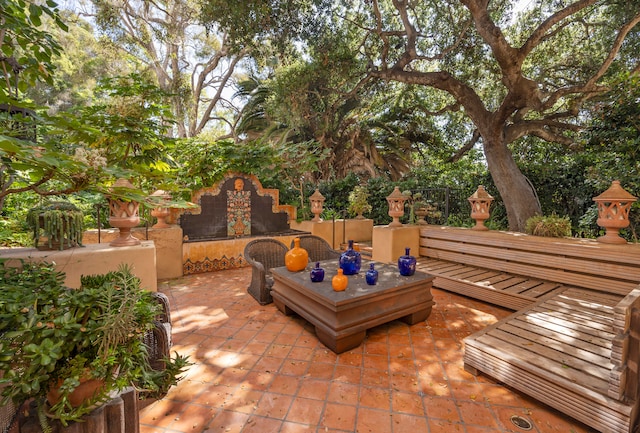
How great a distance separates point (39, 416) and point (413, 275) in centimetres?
346

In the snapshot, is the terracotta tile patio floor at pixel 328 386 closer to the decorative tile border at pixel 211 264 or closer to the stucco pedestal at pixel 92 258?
the stucco pedestal at pixel 92 258

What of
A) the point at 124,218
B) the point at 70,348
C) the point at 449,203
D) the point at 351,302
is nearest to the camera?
the point at 70,348

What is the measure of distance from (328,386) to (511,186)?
245 inches

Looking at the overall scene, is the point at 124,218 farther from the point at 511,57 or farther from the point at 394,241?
the point at 511,57

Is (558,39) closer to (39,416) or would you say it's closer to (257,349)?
(257,349)

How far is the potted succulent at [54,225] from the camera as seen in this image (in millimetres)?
3023

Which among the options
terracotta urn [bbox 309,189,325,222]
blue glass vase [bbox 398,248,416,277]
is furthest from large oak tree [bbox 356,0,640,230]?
blue glass vase [bbox 398,248,416,277]

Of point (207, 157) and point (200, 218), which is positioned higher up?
point (207, 157)

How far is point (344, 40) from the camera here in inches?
303

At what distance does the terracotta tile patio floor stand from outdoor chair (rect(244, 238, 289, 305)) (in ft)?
1.68

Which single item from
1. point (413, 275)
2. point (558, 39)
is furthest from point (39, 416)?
point (558, 39)

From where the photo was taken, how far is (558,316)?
2918mm

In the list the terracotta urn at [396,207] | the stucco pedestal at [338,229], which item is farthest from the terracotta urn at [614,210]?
the stucco pedestal at [338,229]

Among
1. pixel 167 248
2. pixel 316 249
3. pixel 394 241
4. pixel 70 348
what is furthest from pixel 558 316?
pixel 167 248
